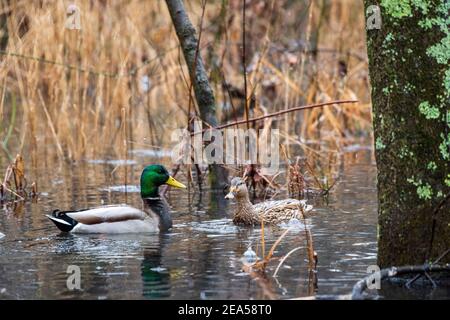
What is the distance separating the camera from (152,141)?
13742mm

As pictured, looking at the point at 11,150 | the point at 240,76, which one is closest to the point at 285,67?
the point at 240,76

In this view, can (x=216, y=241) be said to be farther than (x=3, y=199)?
No

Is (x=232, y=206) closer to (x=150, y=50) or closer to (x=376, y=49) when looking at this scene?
(x=376, y=49)

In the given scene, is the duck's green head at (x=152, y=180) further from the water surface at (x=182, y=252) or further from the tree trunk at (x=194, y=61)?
the tree trunk at (x=194, y=61)

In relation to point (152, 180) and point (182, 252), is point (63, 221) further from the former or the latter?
point (182, 252)

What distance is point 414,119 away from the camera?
5.62 m

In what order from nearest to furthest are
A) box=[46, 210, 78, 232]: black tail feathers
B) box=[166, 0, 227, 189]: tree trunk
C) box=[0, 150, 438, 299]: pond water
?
box=[0, 150, 438, 299]: pond water < box=[46, 210, 78, 232]: black tail feathers < box=[166, 0, 227, 189]: tree trunk

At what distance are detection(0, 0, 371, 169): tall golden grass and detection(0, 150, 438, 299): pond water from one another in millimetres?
1340

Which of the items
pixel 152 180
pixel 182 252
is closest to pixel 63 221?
pixel 152 180

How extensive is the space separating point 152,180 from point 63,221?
3.90 feet

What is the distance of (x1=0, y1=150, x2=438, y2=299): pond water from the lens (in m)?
5.98

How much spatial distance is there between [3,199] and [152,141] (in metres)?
4.00

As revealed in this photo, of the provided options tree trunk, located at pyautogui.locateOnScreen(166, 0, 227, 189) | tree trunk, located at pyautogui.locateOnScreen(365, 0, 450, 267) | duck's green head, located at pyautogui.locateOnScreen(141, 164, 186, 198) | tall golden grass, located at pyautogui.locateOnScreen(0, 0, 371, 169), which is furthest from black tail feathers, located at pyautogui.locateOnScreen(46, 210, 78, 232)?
tree trunk, located at pyautogui.locateOnScreen(365, 0, 450, 267)

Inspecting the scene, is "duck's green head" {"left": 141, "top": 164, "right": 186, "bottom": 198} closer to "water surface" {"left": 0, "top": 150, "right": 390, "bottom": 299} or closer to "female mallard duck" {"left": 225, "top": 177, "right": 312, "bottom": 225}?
"water surface" {"left": 0, "top": 150, "right": 390, "bottom": 299}
